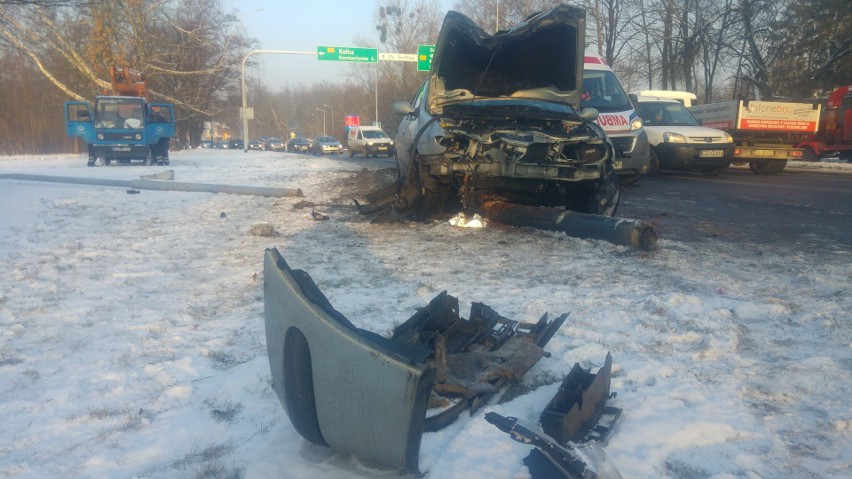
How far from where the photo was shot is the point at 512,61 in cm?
811

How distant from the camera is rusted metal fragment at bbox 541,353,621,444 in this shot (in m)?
2.55

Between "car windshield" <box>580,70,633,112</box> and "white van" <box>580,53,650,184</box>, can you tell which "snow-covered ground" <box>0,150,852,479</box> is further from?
"car windshield" <box>580,70,633,112</box>

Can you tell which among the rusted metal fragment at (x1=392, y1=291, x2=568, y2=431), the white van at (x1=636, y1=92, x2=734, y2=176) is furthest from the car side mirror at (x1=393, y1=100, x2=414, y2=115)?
the white van at (x1=636, y1=92, x2=734, y2=176)

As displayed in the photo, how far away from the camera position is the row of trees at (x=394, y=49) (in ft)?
91.2

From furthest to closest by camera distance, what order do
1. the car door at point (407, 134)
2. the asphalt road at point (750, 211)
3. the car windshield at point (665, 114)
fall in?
the car windshield at point (665, 114)
the car door at point (407, 134)
the asphalt road at point (750, 211)

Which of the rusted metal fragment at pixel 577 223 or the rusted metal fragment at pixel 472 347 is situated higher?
the rusted metal fragment at pixel 577 223

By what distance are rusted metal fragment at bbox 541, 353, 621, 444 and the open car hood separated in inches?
211

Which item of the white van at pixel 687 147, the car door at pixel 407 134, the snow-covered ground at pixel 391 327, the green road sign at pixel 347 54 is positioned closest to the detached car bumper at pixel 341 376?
the snow-covered ground at pixel 391 327

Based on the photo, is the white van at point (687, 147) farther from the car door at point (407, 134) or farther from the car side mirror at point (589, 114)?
the car door at point (407, 134)

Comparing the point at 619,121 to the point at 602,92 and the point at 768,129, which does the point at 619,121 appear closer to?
the point at 602,92

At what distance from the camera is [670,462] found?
249 centimetres

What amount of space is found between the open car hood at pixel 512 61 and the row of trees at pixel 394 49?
10.6m

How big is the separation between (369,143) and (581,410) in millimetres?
31063

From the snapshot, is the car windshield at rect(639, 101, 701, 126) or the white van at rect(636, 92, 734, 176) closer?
the white van at rect(636, 92, 734, 176)
